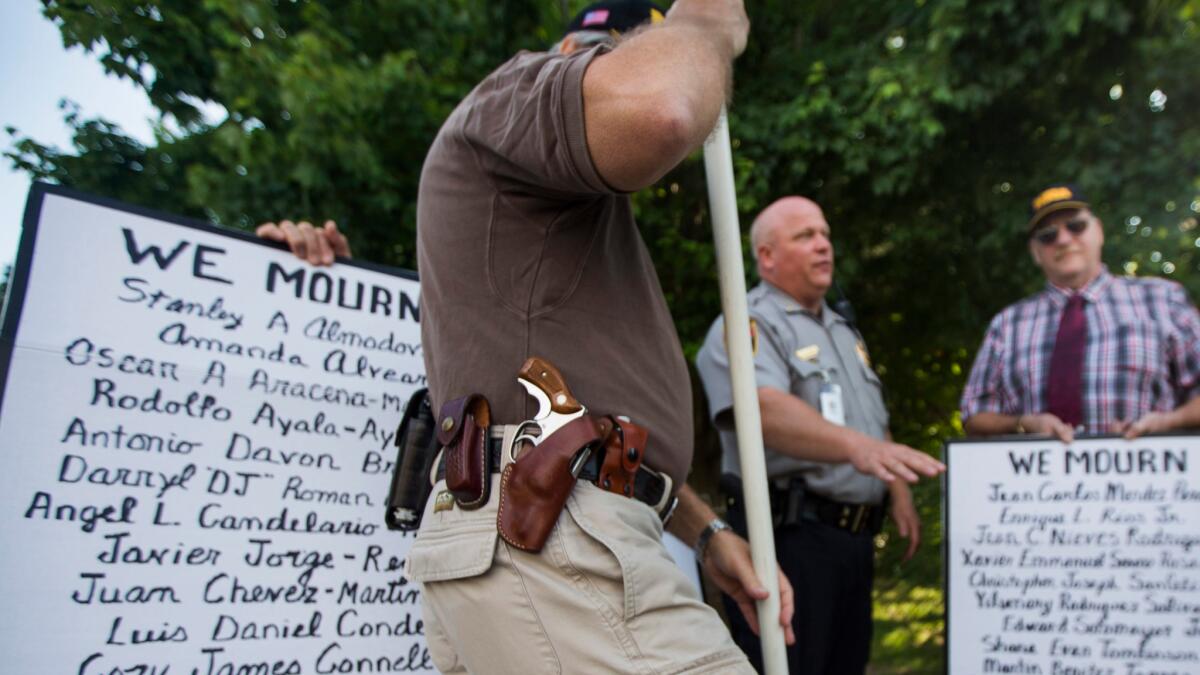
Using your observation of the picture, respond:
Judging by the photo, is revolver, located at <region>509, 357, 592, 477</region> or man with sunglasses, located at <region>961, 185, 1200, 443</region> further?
man with sunglasses, located at <region>961, 185, 1200, 443</region>

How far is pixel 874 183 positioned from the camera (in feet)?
15.2

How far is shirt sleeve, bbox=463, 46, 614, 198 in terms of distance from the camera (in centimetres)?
120

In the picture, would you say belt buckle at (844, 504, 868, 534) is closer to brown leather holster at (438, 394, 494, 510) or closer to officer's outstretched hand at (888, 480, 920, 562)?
officer's outstretched hand at (888, 480, 920, 562)

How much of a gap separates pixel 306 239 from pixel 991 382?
94.7 inches

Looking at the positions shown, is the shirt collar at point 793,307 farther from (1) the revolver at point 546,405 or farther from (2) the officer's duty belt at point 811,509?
(1) the revolver at point 546,405

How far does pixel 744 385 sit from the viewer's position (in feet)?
5.59

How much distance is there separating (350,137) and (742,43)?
119 inches

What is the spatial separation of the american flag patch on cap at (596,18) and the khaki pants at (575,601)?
843 mm

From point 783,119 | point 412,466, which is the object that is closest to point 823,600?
point 412,466

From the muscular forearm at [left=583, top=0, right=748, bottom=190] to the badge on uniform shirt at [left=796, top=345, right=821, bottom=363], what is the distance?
174 cm

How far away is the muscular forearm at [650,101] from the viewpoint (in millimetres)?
1174

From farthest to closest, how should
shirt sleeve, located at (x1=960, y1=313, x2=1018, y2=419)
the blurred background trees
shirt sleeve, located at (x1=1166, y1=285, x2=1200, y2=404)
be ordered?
the blurred background trees, shirt sleeve, located at (x1=960, y1=313, x2=1018, y2=419), shirt sleeve, located at (x1=1166, y1=285, x2=1200, y2=404)

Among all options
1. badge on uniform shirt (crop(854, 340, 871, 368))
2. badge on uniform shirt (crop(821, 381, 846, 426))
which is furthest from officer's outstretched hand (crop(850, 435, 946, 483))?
badge on uniform shirt (crop(854, 340, 871, 368))

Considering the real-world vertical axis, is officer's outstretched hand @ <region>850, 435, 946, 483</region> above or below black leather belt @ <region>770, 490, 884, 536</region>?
above
